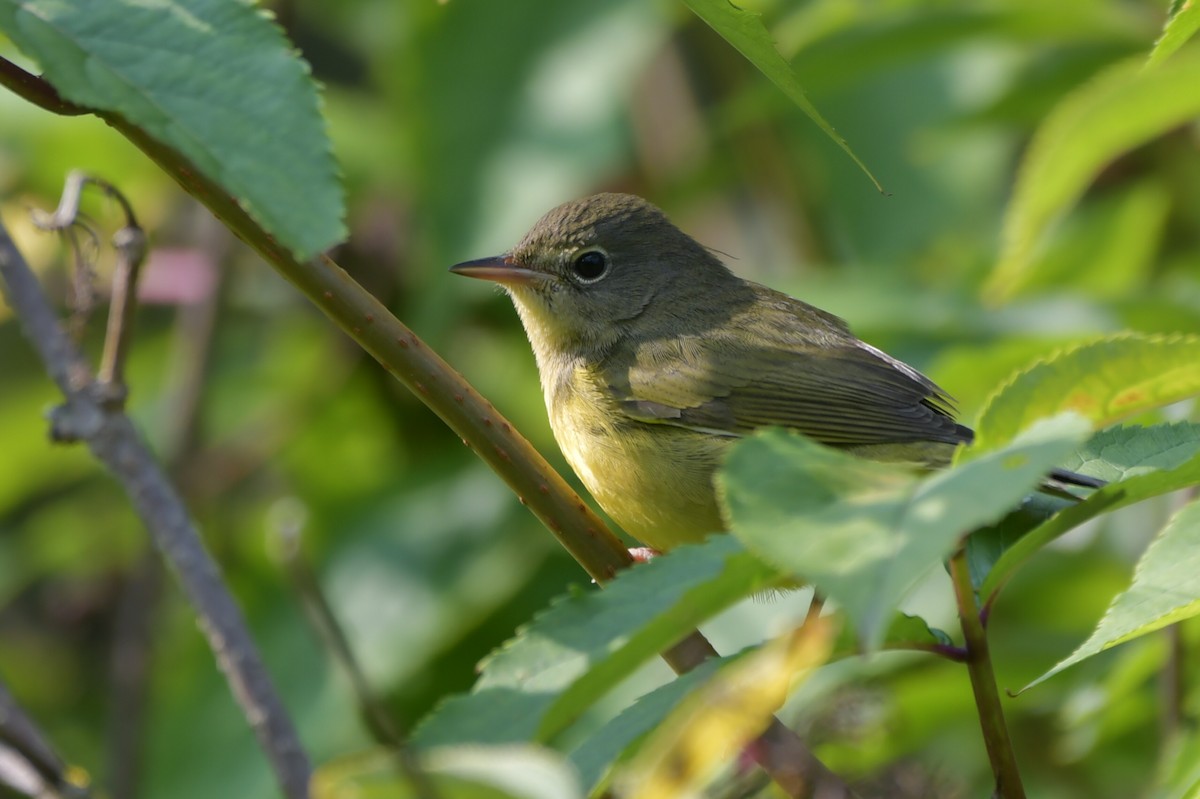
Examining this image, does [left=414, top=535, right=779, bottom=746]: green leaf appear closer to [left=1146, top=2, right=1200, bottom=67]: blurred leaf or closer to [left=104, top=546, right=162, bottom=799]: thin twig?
[left=1146, top=2, right=1200, bottom=67]: blurred leaf

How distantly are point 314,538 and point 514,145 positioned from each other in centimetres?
128

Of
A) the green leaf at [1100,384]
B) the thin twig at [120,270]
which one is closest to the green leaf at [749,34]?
the green leaf at [1100,384]

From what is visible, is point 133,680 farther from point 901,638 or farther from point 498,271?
point 901,638

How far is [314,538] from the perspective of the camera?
4.16 m

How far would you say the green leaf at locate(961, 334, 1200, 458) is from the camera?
1584 millimetres

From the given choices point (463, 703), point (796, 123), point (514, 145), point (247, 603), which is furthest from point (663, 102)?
point (463, 703)

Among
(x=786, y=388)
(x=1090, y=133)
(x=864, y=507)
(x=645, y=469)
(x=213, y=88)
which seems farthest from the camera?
(x=786, y=388)

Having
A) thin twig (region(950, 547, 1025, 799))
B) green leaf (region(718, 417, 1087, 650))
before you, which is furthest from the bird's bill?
green leaf (region(718, 417, 1087, 650))

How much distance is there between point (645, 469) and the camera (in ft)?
10.8

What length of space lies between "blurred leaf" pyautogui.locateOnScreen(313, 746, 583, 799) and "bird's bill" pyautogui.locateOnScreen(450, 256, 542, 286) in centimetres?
241

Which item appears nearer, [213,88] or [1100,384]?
[213,88]

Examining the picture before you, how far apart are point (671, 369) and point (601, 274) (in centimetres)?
52

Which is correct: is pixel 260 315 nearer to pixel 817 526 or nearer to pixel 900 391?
pixel 900 391

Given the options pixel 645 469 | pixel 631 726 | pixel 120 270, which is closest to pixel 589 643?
pixel 631 726
